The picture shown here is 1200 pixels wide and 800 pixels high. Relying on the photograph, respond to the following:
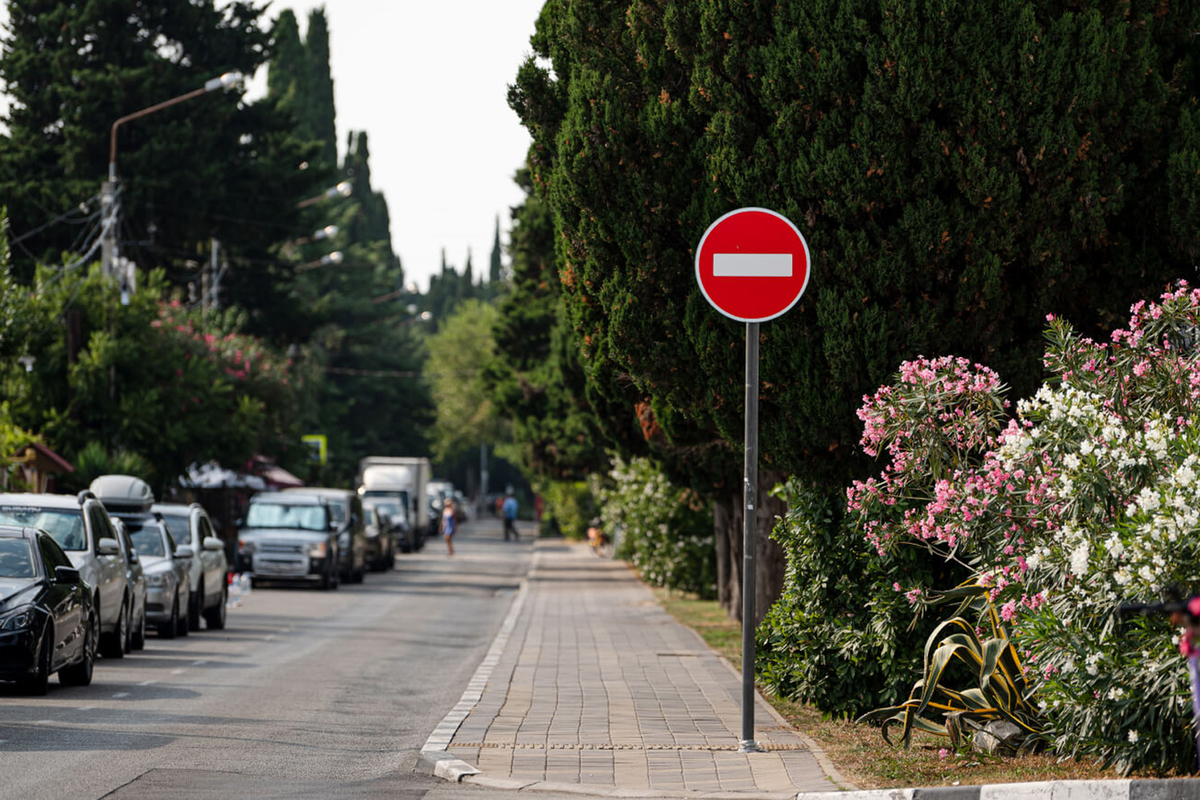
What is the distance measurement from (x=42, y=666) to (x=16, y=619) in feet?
1.78

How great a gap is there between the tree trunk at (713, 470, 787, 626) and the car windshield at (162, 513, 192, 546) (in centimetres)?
776

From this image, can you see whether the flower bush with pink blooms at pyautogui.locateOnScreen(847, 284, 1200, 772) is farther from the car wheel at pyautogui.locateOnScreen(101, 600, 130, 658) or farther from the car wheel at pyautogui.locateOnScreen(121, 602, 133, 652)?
the car wheel at pyautogui.locateOnScreen(121, 602, 133, 652)

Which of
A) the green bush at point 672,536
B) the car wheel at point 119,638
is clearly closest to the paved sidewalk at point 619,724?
the car wheel at point 119,638

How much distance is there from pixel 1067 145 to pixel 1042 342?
4.59 feet

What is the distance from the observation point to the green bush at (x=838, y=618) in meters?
11.4

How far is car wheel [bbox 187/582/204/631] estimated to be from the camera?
75.9ft

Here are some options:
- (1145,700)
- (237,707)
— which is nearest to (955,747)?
(1145,700)

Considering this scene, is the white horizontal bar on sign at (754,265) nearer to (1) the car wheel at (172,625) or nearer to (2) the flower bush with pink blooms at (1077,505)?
(2) the flower bush with pink blooms at (1077,505)

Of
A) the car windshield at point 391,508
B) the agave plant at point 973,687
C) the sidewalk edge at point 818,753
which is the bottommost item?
the sidewalk edge at point 818,753

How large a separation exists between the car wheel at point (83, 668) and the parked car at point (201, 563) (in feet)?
26.8

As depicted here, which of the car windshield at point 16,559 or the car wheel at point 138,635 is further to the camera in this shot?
the car wheel at point 138,635

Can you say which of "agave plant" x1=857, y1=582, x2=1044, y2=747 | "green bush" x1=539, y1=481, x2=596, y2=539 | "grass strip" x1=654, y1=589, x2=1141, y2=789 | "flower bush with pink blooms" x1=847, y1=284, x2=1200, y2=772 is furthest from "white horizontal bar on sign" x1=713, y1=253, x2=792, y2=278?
"green bush" x1=539, y1=481, x2=596, y2=539

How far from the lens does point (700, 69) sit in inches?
507

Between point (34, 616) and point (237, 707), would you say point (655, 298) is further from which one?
point (34, 616)
